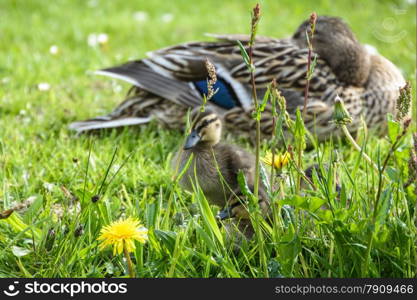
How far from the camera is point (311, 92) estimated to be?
4.88 m

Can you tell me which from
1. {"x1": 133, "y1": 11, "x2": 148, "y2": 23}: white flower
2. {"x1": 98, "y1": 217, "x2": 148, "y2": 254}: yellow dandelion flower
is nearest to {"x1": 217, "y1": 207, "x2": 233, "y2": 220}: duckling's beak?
{"x1": 98, "y1": 217, "x2": 148, "y2": 254}: yellow dandelion flower

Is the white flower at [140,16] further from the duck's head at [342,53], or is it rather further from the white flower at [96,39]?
the duck's head at [342,53]

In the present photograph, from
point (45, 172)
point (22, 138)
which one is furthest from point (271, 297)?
point (22, 138)

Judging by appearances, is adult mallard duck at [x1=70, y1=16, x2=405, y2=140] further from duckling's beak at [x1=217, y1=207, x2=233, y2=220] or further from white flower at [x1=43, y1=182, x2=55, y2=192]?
duckling's beak at [x1=217, y1=207, x2=233, y2=220]

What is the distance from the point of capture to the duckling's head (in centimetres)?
371

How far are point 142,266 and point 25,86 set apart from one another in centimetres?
347

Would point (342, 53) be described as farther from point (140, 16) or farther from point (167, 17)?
point (140, 16)

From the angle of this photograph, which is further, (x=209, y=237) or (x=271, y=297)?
(x=209, y=237)

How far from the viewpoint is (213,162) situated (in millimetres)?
3600

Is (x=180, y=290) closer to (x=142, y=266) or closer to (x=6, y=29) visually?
(x=142, y=266)

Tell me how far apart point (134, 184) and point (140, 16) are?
5180 millimetres

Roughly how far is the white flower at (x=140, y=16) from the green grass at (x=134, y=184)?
19 cm

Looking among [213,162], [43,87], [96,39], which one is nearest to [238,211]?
[213,162]

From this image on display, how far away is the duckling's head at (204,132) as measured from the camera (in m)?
3.71
